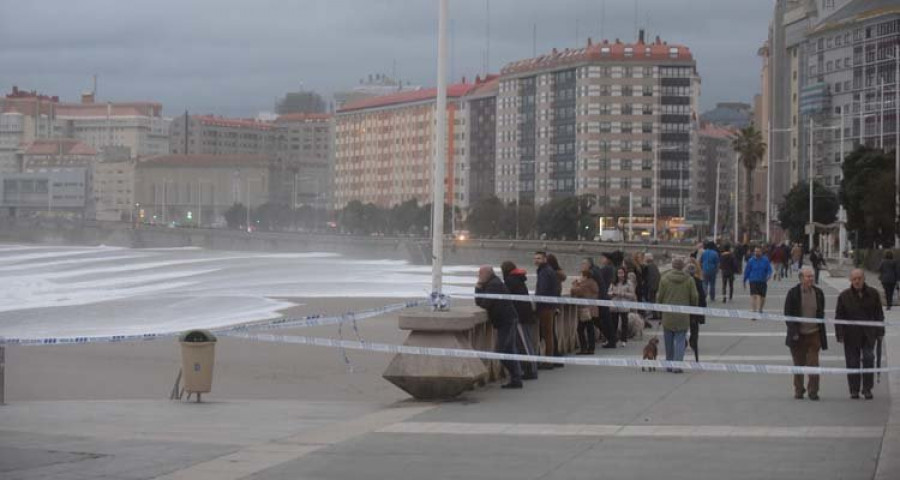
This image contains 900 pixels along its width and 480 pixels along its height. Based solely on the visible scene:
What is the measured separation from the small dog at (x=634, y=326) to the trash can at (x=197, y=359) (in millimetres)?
10358

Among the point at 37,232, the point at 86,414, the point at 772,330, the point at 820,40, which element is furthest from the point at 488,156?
the point at 86,414

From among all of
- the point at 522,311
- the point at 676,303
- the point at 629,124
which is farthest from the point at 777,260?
the point at 629,124

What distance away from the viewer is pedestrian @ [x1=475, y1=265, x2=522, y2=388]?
54.8 ft

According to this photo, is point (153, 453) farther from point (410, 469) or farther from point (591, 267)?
point (591, 267)

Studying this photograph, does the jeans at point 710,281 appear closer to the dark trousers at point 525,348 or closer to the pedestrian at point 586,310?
the pedestrian at point 586,310

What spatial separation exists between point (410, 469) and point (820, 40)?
124990 millimetres

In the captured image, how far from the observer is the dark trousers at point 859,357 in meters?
15.7

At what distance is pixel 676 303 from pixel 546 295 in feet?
5.60

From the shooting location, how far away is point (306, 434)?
13.2 metres

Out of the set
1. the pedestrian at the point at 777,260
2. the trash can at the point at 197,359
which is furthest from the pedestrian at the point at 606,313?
the pedestrian at the point at 777,260

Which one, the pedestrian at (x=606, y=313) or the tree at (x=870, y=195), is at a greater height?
the tree at (x=870, y=195)

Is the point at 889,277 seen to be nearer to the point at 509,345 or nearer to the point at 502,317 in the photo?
the point at 509,345

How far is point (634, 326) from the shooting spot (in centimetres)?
2514

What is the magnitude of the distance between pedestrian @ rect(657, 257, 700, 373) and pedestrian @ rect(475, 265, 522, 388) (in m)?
2.50
